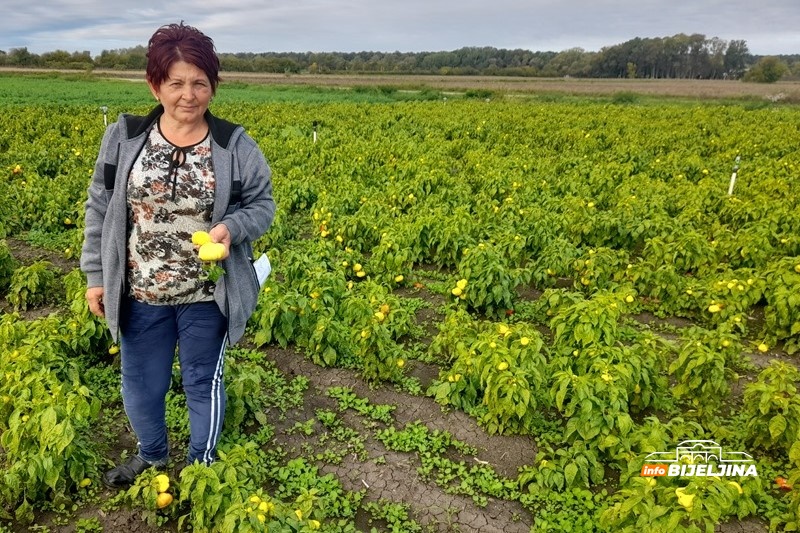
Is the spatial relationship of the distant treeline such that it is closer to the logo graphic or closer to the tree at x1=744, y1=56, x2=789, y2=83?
the tree at x1=744, y1=56, x2=789, y2=83

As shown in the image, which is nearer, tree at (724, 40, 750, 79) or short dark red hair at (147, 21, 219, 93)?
short dark red hair at (147, 21, 219, 93)

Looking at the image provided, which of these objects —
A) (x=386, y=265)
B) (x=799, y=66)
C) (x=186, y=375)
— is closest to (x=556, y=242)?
(x=386, y=265)

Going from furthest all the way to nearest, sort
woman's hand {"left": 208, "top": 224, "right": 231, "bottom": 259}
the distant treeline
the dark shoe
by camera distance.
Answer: the distant treeline → the dark shoe → woman's hand {"left": 208, "top": 224, "right": 231, "bottom": 259}

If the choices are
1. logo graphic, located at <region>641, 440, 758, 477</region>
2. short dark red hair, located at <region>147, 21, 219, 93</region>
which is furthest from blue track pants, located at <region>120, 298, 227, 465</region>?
logo graphic, located at <region>641, 440, 758, 477</region>

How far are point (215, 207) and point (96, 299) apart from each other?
0.94m

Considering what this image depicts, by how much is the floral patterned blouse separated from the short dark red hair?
351 millimetres

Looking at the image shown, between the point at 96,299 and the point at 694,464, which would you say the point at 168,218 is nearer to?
the point at 96,299

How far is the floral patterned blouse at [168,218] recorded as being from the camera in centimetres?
268

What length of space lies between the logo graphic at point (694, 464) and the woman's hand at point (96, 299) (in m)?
3.36

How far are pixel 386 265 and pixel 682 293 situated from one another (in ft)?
11.8

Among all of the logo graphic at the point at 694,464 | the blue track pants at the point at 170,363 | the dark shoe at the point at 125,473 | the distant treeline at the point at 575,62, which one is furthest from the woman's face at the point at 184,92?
the distant treeline at the point at 575,62

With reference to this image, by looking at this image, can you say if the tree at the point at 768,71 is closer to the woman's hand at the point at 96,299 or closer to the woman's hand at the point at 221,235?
the woman's hand at the point at 221,235

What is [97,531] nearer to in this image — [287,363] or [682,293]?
[287,363]

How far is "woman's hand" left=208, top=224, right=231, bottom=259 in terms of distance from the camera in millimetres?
2613
